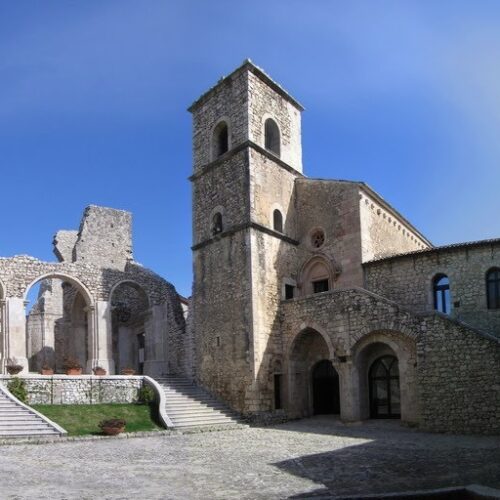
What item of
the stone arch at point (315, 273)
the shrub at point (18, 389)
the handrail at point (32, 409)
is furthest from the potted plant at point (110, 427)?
the stone arch at point (315, 273)

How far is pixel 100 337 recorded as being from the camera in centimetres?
2903

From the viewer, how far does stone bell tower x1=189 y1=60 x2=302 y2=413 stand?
23.9m

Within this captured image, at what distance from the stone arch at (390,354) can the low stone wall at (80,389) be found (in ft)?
30.1

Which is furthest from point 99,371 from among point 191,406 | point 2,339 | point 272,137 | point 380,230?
point 380,230

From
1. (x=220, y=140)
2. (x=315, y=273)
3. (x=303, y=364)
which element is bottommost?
(x=303, y=364)

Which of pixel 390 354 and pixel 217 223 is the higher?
pixel 217 223

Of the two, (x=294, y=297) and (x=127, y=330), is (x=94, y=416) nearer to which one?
(x=294, y=297)

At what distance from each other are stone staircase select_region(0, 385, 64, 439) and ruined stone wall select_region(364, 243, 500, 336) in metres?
14.4

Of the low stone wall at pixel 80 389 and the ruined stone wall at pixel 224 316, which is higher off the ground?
the ruined stone wall at pixel 224 316

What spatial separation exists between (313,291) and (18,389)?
13473 mm

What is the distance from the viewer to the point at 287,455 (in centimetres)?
1366

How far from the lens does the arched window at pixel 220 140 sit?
1093 inches

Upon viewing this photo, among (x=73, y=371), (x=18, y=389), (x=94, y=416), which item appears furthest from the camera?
(x=73, y=371)

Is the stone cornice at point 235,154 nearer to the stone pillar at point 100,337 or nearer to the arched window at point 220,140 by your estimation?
the arched window at point 220,140
